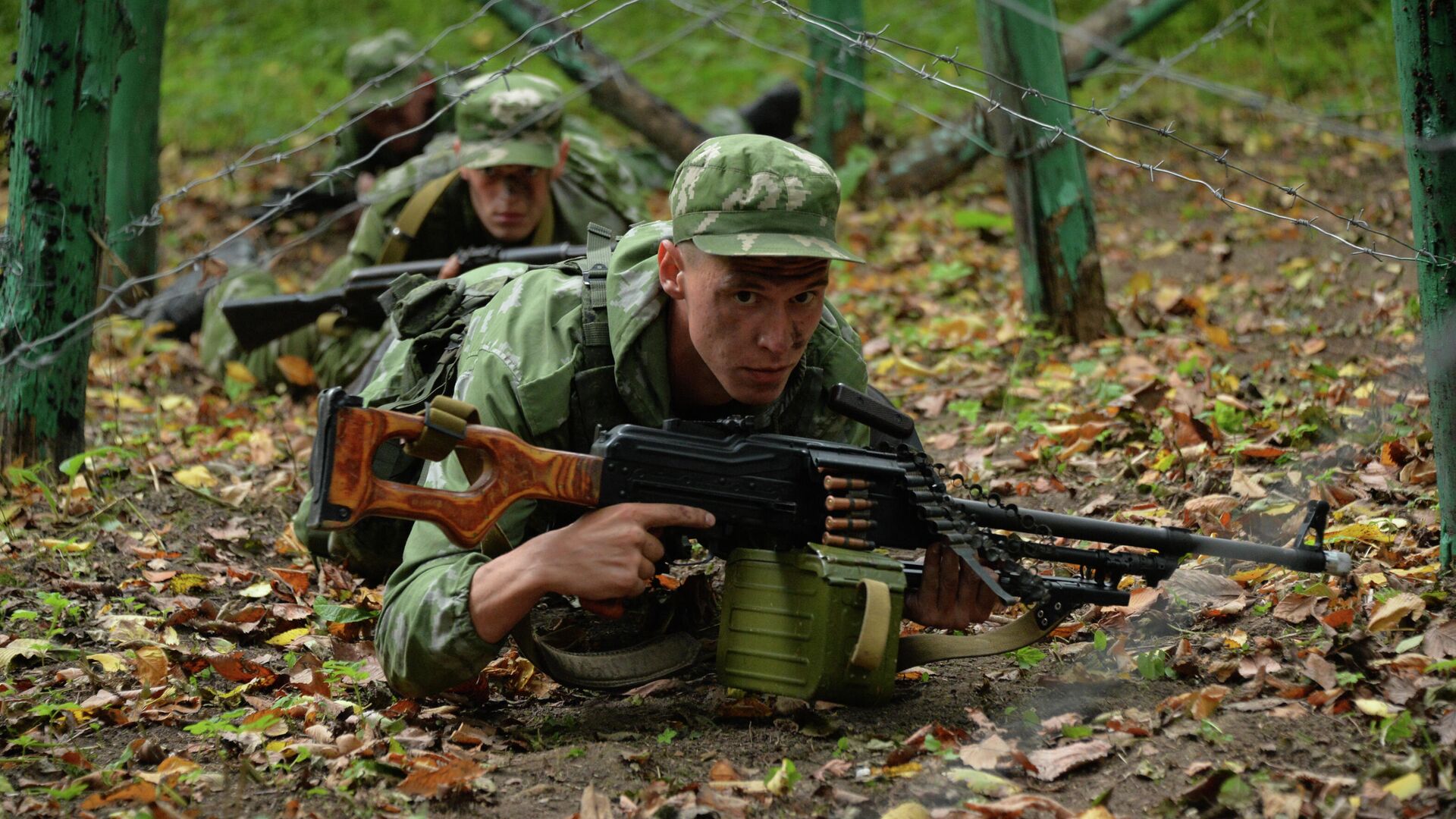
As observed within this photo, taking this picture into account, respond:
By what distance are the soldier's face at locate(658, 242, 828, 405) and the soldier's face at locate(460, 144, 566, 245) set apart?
332 centimetres

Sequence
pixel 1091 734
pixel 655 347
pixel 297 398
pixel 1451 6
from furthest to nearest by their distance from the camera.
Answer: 1. pixel 297 398
2. pixel 655 347
3. pixel 1451 6
4. pixel 1091 734

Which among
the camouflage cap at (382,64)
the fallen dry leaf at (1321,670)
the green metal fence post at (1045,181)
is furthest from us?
the camouflage cap at (382,64)

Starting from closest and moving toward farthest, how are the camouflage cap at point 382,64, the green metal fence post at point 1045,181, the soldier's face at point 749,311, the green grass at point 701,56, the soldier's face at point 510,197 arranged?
the soldier's face at point 749,311 < the green metal fence post at point 1045,181 < the soldier's face at point 510,197 < the camouflage cap at point 382,64 < the green grass at point 701,56

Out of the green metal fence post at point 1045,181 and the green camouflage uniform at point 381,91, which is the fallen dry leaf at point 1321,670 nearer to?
the green metal fence post at point 1045,181

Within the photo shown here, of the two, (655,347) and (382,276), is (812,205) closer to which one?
(655,347)

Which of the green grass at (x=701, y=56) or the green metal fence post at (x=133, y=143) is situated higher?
the green grass at (x=701, y=56)

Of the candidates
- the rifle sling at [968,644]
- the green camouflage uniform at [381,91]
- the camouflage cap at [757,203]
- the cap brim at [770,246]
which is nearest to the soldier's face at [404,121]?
the green camouflage uniform at [381,91]

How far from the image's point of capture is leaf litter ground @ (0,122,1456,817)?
8.82 feet

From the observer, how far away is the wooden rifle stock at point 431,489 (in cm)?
276

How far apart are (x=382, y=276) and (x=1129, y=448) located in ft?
12.1

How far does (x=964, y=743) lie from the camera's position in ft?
9.45

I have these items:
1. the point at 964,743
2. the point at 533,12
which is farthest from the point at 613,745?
the point at 533,12

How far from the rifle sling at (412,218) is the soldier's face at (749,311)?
12.6ft

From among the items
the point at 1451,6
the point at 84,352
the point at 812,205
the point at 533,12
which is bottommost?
the point at 84,352
